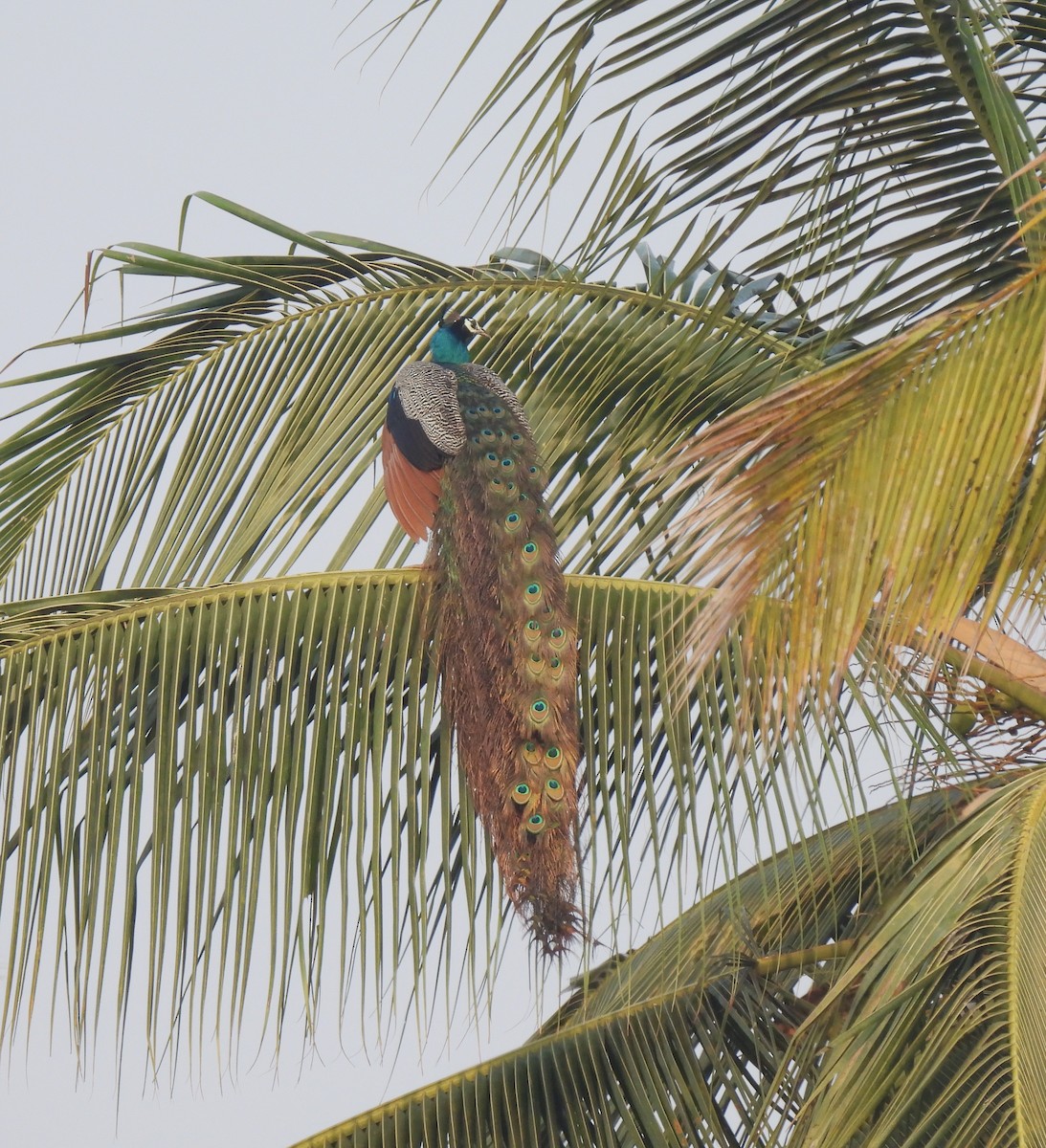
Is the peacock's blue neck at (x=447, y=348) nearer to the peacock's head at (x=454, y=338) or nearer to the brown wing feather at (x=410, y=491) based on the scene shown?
the peacock's head at (x=454, y=338)

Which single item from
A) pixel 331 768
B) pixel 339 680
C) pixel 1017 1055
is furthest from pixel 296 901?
pixel 1017 1055

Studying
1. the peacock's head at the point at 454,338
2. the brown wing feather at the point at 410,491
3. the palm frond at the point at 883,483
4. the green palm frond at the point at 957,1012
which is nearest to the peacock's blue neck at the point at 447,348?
the peacock's head at the point at 454,338

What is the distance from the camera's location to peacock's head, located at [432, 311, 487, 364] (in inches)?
174

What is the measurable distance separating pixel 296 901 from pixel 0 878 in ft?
1.88

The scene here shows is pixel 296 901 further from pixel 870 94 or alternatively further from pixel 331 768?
pixel 870 94

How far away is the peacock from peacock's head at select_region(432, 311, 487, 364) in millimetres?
28

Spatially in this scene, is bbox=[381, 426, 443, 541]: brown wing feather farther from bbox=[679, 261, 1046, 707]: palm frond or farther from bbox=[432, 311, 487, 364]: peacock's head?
bbox=[679, 261, 1046, 707]: palm frond

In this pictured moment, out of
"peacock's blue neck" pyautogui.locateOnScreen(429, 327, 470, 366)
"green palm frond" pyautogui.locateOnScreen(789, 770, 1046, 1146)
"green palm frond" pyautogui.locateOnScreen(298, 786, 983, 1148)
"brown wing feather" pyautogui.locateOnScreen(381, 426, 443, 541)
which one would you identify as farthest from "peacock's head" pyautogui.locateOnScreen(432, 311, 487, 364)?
"green palm frond" pyautogui.locateOnScreen(789, 770, 1046, 1146)

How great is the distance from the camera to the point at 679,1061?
362cm

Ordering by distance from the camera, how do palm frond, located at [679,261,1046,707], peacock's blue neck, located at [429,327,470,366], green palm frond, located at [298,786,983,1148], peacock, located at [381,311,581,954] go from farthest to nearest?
peacock's blue neck, located at [429,327,470,366], green palm frond, located at [298,786,983,1148], peacock, located at [381,311,581,954], palm frond, located at [679,261,1046,707]

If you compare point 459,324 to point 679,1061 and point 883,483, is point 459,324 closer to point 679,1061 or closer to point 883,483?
point 679,1061

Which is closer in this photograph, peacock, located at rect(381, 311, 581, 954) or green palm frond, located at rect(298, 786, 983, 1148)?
peacock, located at rect(381, 311, 581, 954)

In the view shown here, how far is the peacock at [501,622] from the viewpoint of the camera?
3211mm

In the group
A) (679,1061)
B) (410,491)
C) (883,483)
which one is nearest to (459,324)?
(410,491)
